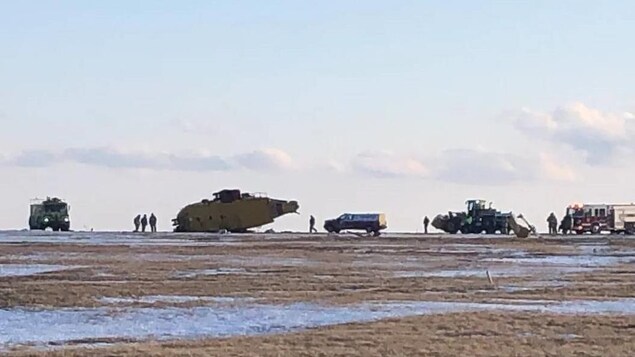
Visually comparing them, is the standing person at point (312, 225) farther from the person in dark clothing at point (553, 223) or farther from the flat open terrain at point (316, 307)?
the flat open terrain at point (316, 307)

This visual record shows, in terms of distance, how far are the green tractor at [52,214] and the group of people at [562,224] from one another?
3379cm

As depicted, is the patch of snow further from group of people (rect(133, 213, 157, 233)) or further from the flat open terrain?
group of people (rect(133, 213, 157, 233))

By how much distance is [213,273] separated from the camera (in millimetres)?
33688

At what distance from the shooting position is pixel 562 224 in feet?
303

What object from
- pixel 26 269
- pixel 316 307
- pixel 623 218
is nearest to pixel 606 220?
pixel 623 218

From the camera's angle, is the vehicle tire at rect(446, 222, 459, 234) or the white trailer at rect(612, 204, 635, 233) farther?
the vehicle tire at rect(446, 222, 459, 234)

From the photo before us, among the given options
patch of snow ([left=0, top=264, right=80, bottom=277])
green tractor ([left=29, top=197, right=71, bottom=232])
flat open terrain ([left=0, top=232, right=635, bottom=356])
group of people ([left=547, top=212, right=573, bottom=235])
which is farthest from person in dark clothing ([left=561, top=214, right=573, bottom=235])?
patch of snow ([left=0, top=264, right=80, bottom=277])

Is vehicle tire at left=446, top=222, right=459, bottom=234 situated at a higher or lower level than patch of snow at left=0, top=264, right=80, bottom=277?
higher

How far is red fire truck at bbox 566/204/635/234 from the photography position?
9225cm

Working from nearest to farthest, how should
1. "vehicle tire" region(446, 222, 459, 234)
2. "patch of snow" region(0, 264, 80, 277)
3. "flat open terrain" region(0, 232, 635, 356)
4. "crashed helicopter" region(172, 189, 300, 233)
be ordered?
"flat open terrain" region(0, 232, 635, 356), "patch of snow" region(0, 264, 80, 277), "crashed helicopter" region(172, 189, 300, 233), "vehicle tire" region(446, 222, 459, 234)

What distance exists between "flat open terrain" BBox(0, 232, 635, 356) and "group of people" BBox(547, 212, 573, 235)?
50.8m

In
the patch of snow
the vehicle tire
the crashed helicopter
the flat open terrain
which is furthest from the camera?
the vehicle tire

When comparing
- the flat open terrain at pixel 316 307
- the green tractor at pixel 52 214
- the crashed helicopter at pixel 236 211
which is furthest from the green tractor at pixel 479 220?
the flat open terrain at pixel 316 307

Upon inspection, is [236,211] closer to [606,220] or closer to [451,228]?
[451,228]
